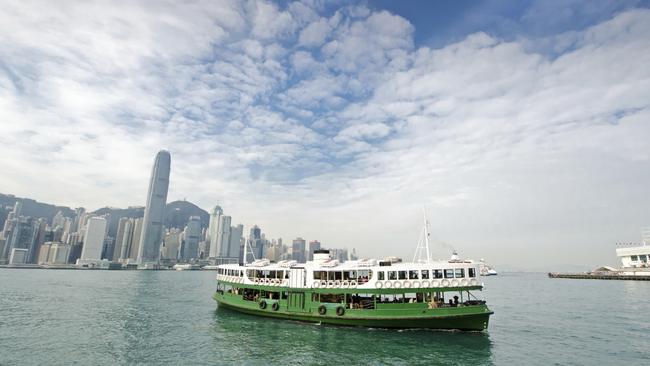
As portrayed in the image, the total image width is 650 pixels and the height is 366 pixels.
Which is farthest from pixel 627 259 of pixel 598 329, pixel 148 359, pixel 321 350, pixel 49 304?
pixel 49 304

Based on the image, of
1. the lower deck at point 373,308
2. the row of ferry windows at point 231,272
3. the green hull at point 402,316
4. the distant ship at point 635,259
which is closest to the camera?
the green hull at point 402,316

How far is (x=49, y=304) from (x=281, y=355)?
43.3 m

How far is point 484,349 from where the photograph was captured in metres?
26.7

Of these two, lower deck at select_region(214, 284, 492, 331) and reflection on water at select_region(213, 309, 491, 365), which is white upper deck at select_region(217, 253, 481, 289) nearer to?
lower deck at select_region(214, 284, 492, 331)

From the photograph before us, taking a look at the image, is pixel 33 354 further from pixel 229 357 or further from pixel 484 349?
pixel 484 349

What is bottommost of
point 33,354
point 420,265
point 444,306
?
point 33,354

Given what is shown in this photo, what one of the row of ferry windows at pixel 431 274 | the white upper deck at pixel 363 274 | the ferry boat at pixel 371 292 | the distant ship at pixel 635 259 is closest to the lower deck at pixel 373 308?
the ferry boat at pixel 371 292

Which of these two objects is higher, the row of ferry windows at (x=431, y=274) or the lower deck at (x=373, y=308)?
the row of ferry windows at (x=431, y=274)

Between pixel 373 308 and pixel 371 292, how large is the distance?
1.70 metres

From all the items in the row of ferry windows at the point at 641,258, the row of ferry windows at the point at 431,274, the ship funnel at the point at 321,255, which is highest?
the row of ferry windows at the point at 641,258

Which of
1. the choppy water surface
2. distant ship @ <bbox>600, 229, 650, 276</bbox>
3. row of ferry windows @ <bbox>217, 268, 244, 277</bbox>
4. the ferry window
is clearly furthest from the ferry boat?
distant ship @ <bbox>600, 229, 650, 276</bbox>

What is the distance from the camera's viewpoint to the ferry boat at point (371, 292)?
98.8 ft

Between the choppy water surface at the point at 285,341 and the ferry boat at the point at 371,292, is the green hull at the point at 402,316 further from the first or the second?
the choppy water surface at the point at 285,341

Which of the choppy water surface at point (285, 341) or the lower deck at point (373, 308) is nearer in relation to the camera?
the choppy water surface at point (285, 341)
